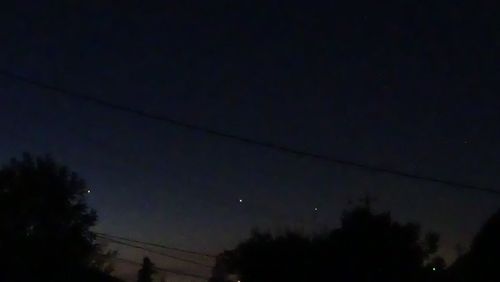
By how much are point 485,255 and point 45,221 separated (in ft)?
56.8

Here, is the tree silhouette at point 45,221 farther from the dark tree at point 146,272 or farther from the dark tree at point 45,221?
the dark tree at point 146,272

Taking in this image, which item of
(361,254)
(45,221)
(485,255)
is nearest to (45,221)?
(45,221)

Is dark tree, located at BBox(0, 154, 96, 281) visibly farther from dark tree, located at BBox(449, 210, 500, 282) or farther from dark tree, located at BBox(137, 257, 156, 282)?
dark tree, located at BBox(449, 210, 500, 282)

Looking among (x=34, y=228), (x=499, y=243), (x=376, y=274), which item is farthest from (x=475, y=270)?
(x=34, y=228)

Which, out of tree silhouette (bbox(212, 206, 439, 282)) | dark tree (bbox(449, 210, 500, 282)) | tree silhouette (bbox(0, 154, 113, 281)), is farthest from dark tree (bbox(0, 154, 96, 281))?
dark tree (bbox(449, 210, 500, 282))

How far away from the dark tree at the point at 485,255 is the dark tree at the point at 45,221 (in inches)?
619

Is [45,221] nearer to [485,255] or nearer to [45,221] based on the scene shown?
[45,221]

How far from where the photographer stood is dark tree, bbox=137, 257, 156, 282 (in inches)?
1982

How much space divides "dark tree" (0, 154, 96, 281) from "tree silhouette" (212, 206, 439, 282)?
24.5ft

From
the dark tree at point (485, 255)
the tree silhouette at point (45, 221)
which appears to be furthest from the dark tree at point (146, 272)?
the dark tree at point (485, 255)

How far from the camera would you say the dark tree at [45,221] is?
37.8 meters

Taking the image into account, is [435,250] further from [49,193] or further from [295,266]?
[49,193]

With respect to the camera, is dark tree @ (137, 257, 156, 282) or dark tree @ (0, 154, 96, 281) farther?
dark tree @ (137, 257, 156, 282)

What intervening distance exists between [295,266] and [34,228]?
32.6ft
